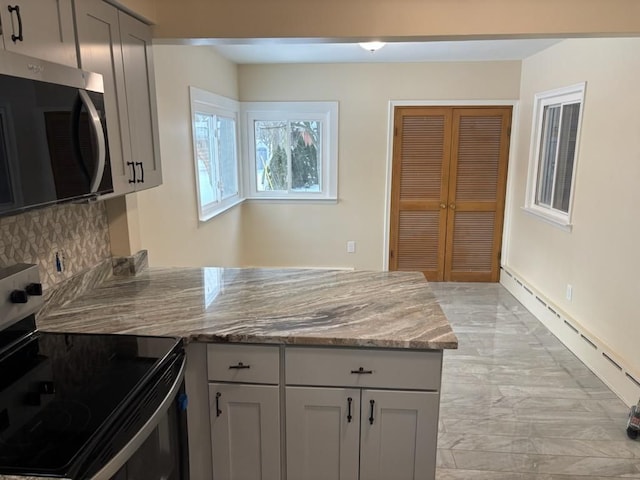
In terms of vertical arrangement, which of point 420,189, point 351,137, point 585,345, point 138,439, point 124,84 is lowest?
point 585,345

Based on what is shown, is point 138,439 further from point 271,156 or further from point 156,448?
point 271,156

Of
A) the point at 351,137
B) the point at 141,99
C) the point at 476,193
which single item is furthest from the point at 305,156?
the point at 141,99

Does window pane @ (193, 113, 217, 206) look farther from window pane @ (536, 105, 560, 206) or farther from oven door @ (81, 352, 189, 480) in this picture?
window pane @ (536, 105, 560, 206)

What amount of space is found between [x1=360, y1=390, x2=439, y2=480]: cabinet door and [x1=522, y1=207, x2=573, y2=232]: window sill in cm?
257

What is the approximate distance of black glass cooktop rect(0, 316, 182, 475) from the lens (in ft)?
3.40

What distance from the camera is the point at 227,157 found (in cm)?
477

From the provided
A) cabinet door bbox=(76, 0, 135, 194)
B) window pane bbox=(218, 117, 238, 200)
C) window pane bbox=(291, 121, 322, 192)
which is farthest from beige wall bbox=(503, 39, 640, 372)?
window pane bbox=(218, 117, 238, 200)

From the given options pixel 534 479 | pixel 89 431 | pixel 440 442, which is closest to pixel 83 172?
pixel 89 431

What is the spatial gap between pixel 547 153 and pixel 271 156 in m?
2.93

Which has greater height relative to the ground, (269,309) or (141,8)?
(141,8)

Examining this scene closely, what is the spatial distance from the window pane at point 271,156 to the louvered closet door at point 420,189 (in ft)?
4.22

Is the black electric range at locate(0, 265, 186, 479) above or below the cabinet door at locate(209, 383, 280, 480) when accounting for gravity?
above

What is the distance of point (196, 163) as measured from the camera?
3594 millimetres

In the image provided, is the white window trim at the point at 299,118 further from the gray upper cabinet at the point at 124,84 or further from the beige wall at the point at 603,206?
the gray upper cabinet at the point at 124,84
